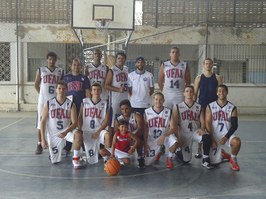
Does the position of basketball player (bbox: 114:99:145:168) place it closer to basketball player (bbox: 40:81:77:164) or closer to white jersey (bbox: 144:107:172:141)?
white jersey (bbox: 144:107:172:141)

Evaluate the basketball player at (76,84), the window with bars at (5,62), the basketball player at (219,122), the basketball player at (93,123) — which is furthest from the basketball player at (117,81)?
the window with bars at (5,62)

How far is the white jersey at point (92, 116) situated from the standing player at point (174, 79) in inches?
41.1

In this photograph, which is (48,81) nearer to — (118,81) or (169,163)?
(118,81)

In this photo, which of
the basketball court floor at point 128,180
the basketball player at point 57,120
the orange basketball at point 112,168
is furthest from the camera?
the basketball player at point 57,120

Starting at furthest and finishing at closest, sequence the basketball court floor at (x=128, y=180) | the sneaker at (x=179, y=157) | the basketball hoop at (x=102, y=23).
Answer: the basketball hoop at (x=102, y=23), the sneaker at (x=179, y=157), the basketball court floor at (x=128, y=180)

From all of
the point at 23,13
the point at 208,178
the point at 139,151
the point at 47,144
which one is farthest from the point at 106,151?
the point at 23,13

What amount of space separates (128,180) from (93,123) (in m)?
1.13

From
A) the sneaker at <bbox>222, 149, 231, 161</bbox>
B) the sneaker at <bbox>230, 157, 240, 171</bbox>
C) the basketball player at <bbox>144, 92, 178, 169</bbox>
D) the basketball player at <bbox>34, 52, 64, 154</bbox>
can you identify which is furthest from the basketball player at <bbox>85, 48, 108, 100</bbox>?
the sneaker at <bbox>230, 157, 240, 171</bbox>

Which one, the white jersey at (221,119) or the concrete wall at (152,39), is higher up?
the concrete wall at (152,39)

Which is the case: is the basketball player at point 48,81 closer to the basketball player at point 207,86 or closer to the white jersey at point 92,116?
the white jersey at point 92,116

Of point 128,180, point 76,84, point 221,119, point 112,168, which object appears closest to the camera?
point 128,180

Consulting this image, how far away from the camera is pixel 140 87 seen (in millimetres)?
5715

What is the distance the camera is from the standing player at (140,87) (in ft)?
18.7

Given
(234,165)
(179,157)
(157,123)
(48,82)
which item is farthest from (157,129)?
(48,82)
